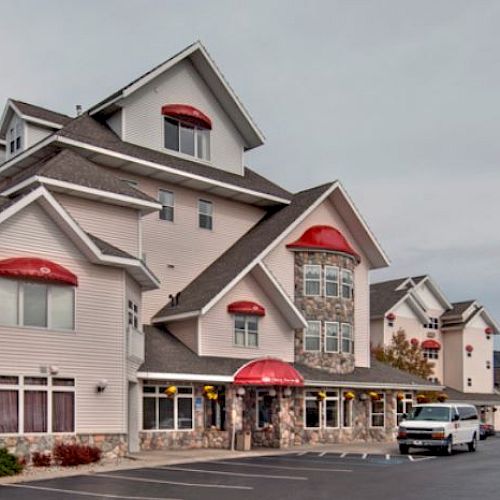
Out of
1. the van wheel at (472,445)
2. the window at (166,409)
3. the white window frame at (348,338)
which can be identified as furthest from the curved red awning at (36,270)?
the white window frame at (348,338)

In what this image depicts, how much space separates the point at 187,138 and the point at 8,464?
19.8 m

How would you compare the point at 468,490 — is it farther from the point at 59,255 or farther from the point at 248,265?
the point at 248,265

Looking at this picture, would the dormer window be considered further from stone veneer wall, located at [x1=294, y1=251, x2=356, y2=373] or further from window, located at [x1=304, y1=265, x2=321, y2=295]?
window, located at [x1=304, y1=265, x2=321, y2=295]

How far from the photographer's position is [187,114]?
37906 mm

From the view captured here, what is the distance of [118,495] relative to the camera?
1758cm

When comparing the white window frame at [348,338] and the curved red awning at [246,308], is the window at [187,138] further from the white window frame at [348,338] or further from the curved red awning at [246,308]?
the white window frame at [348,338]

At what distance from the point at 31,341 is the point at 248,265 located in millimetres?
12709

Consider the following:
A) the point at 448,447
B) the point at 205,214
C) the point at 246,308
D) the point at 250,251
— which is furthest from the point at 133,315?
the point at 448,447

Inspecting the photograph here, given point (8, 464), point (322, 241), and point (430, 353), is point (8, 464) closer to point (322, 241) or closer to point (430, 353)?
point (322, 241)

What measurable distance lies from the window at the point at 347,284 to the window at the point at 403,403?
5.77 meters

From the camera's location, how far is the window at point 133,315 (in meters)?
29.0

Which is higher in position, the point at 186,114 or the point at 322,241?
the point at 186,114

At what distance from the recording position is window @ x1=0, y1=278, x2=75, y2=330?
78.4 feet

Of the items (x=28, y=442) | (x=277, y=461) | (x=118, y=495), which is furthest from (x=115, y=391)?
(x=118, y=495)
